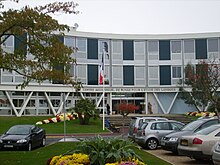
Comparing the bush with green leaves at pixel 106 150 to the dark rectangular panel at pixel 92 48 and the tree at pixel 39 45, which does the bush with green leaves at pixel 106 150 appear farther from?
the dark rectangular panel at pixel 92 48

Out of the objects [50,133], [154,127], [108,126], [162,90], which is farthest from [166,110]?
[154,127]

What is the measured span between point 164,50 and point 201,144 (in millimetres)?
41310

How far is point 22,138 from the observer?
1883cm

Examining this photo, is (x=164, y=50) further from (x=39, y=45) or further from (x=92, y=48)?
(x=39, y=45)

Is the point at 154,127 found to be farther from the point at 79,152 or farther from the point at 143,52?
the point at 143,52

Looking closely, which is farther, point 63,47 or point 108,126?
point 108,126

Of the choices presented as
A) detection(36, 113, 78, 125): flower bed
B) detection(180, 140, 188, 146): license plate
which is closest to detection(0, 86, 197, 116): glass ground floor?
detection(36, 113, 78, 125): flower bed

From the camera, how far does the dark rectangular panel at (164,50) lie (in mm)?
53188

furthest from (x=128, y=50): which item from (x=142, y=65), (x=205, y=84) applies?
(x=205, y=84)

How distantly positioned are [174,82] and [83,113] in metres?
19.2

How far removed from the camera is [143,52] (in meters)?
53.1

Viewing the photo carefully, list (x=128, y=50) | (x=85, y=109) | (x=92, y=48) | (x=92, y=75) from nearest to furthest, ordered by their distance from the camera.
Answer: (x=85, y=109) < (x=92, y=75) < (x=92, y=48) < (x=128, y=50)

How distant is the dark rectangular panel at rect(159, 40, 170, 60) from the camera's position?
5319 cm

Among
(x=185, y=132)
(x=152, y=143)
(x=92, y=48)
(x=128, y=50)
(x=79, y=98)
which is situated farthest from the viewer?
(x=128, y=50)
